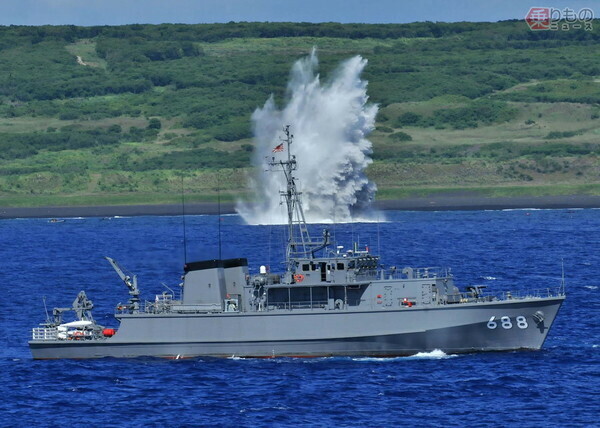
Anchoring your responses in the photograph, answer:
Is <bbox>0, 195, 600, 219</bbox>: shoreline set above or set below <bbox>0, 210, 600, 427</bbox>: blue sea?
above

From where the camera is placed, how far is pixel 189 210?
190m

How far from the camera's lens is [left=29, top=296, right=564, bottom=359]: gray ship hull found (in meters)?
58.7

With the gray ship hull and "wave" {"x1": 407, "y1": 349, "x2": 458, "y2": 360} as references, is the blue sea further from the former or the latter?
the gray ship hull

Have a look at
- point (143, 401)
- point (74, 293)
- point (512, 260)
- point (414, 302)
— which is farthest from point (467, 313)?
point (512, 260)

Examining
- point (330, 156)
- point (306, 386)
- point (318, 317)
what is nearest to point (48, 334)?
point (318, 317)

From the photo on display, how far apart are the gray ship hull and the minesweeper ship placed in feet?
0.15

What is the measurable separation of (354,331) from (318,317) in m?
1.71

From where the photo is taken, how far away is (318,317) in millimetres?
59094

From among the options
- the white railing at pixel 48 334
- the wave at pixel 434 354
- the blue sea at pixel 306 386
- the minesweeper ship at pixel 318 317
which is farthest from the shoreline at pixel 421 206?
the wave at pixel 434 354

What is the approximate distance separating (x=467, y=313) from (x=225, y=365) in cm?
1093

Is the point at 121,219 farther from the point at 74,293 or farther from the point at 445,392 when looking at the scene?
the point at 445,392

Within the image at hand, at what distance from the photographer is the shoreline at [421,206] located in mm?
188750

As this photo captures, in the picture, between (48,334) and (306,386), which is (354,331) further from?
(48,334)

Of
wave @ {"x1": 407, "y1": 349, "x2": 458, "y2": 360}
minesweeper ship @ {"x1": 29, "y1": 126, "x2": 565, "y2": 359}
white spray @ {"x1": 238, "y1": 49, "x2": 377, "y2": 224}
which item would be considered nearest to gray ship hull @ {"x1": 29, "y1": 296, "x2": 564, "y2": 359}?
minesweeper ship @ {"x1": 29, "y1": 126, "x2": 565, "y2": 359}
